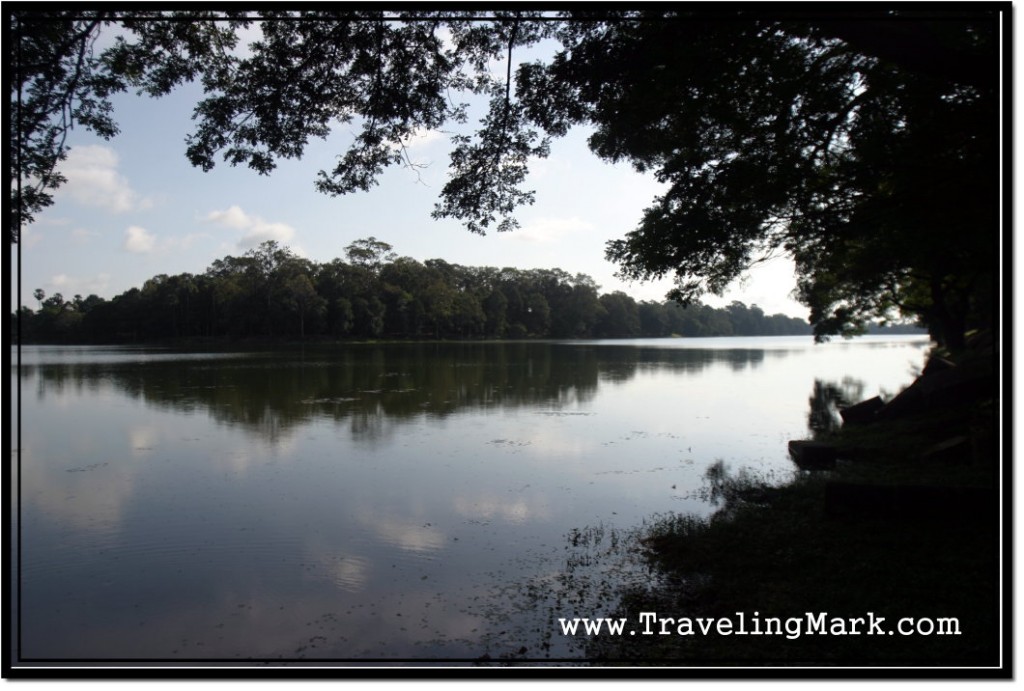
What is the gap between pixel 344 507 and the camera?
7.15 m

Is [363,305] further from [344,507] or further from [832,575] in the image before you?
[832,575]

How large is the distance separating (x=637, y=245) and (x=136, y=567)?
5.69m

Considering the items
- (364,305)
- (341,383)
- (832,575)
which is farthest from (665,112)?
(364,305)

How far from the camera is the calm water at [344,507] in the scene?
4.29 meters

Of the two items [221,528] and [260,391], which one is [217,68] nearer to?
[221,528]

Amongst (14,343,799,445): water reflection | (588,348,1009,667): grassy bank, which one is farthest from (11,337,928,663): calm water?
(588,348,1009,667): grassy bank

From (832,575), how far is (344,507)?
196 inches

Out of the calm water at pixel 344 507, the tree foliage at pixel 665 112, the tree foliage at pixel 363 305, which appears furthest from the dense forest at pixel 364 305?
the tree foliage at pixel 665 112

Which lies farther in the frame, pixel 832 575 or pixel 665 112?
pixel 665 112

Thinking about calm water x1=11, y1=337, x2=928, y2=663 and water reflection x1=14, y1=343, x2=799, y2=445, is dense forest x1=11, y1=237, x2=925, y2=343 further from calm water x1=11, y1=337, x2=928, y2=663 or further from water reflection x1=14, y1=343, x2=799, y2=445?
calm water x1=11, y1=337, x2=928, y2=663

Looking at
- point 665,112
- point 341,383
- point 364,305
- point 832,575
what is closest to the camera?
point 832,575

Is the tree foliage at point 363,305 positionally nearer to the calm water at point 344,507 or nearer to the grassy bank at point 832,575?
the calm water at point 344,507

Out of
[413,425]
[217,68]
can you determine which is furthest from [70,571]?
[413,425]

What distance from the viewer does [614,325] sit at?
34.8 m
